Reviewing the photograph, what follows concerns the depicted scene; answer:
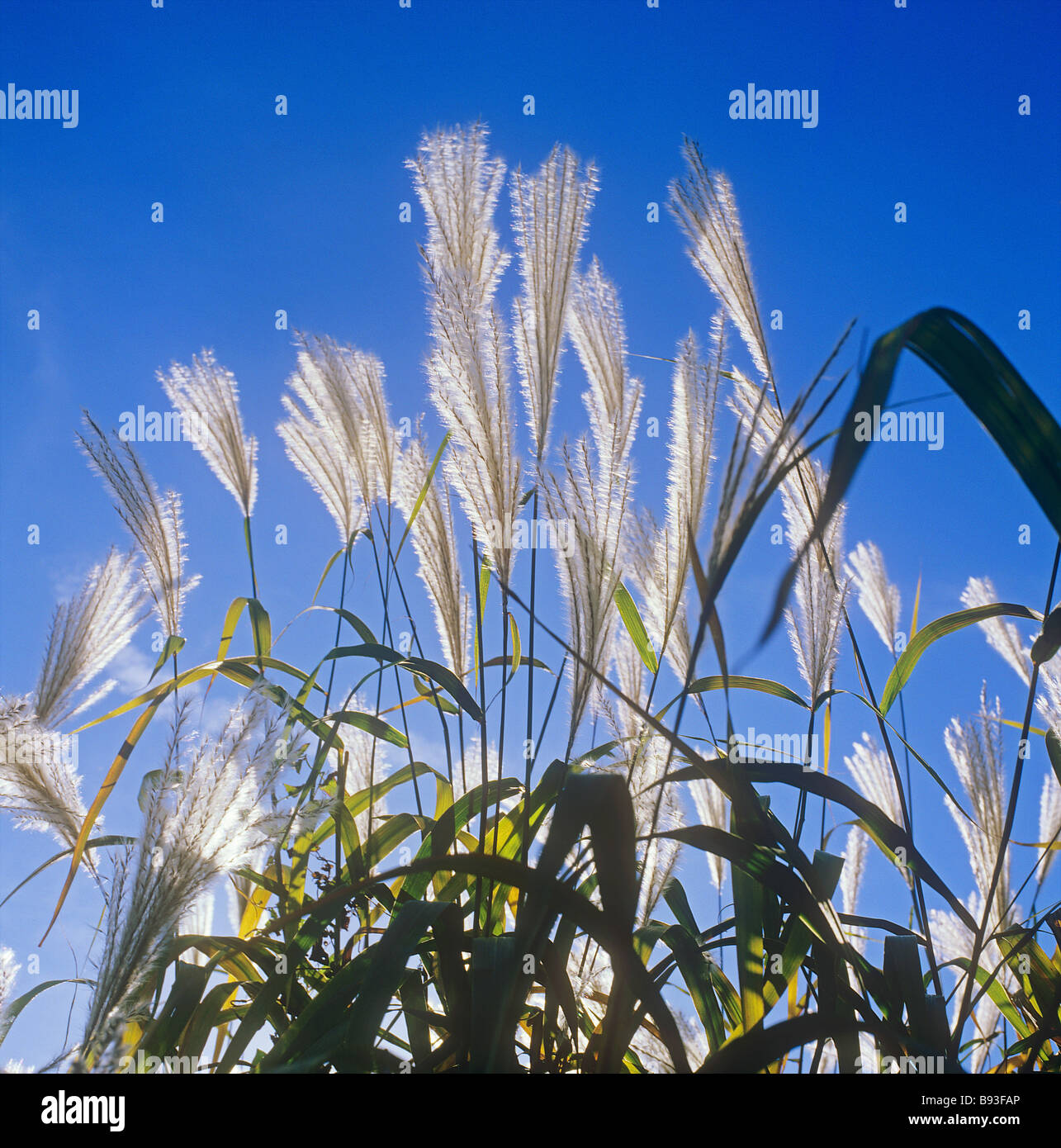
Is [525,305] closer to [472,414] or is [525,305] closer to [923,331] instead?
[472,414]

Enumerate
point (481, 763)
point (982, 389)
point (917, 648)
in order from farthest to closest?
point (917, 648), point (481, 763), point (982, 389)

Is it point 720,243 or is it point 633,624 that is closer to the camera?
point 720,243

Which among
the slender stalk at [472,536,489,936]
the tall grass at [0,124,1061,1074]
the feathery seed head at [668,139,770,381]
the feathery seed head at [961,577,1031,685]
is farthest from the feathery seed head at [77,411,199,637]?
the feathery seed head at [961,577,1031,685]

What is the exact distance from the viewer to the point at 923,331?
653mm

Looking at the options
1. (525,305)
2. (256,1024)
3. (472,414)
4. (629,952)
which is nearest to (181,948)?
(256,1024)

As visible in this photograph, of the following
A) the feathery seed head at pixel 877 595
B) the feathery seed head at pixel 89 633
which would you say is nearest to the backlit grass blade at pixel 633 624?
the feathery seed head at pixel 877 595

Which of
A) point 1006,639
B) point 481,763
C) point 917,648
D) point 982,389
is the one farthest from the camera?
point 1006,639

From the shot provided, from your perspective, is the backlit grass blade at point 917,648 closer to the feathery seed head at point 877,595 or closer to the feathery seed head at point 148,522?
the feathery seed head at point 877,595

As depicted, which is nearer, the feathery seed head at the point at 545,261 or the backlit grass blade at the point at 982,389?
the backlit grass blade at the point at 982,389

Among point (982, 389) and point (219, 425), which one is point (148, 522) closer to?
point (219, 425)

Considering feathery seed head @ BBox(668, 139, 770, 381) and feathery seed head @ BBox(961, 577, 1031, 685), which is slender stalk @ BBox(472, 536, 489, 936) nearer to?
feathery seed head @ BBox(668, 139, 770, 381)

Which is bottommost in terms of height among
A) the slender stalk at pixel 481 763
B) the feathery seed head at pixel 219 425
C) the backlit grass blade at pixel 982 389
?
the slender stalk at pixel 481 763

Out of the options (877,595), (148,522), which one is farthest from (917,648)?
(148,522)
